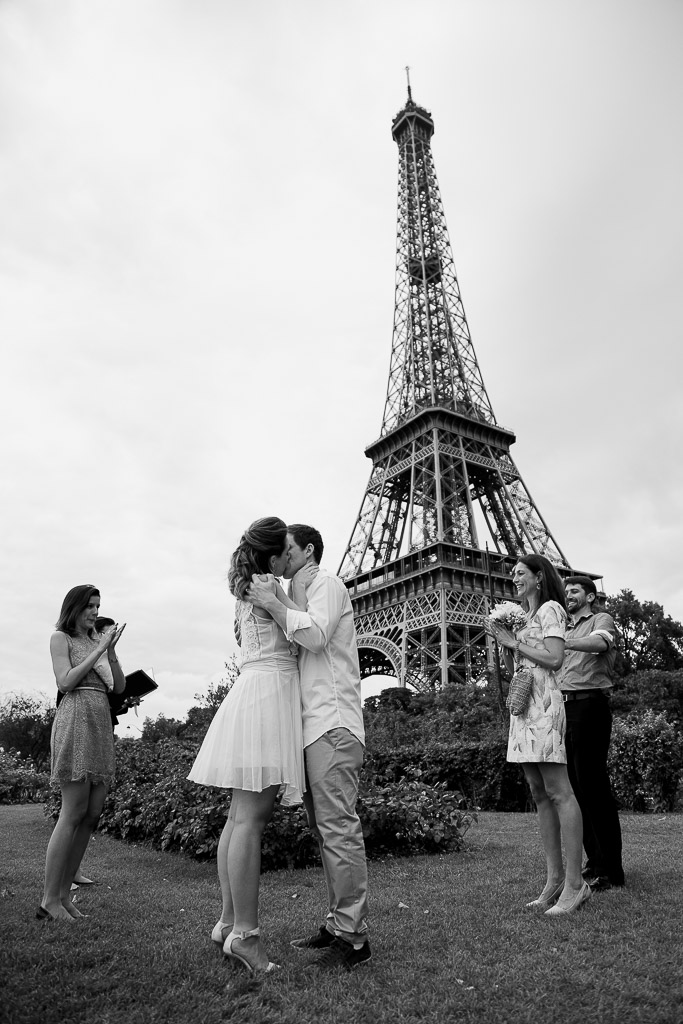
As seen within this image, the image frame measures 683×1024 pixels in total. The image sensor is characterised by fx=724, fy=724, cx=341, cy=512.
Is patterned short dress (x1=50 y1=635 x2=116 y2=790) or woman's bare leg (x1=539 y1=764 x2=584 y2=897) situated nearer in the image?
woman's bare leg (x1=539 y1=764 x2=584 y2=897)

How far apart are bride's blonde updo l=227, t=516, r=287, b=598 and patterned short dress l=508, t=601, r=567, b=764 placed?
6.23 feet

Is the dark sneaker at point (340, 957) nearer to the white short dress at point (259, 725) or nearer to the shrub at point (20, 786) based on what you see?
the white short dress at point (259, 725)

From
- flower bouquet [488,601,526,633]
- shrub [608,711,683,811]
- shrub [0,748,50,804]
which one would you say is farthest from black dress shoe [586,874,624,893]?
shrub [0,748,50,804]

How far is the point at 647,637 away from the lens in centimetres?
3916

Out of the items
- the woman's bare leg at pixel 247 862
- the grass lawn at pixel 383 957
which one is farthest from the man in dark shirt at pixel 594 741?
the woman's bare leg at pixel 247 862

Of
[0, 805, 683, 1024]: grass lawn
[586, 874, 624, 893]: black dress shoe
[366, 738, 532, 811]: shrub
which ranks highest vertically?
[366, 738, 532, 811]: shrub

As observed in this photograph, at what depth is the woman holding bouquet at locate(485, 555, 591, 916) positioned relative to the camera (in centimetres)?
425

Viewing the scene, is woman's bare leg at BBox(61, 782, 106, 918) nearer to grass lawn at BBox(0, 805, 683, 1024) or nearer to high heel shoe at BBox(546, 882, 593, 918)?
grass lawn at BBox(0, 805, 683, 1024)

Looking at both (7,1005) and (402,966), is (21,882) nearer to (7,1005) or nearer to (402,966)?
(7,1005)

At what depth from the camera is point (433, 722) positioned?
19328 mm

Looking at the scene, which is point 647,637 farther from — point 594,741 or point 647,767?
point 594,741

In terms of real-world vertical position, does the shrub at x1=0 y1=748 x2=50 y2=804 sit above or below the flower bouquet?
below

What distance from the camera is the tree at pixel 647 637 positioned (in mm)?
38719

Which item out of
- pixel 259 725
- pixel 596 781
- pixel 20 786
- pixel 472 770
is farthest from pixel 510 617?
pixel 20 786
